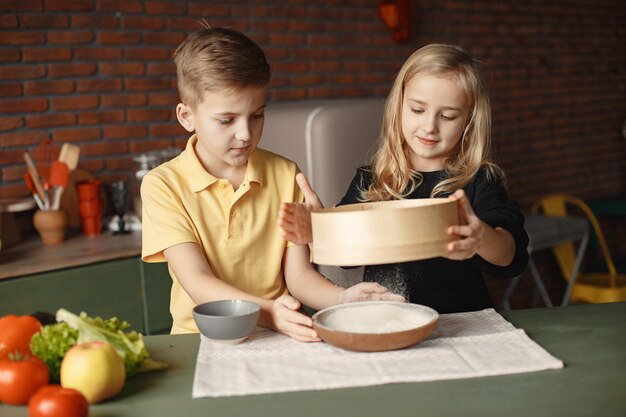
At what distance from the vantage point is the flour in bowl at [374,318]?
1545 millimetres

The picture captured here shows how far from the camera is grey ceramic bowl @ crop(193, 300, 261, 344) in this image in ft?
4.89

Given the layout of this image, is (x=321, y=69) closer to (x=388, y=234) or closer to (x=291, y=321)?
(x=291, y=321)

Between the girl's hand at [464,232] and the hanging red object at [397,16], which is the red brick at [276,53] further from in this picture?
the girl's hand at [464,232]

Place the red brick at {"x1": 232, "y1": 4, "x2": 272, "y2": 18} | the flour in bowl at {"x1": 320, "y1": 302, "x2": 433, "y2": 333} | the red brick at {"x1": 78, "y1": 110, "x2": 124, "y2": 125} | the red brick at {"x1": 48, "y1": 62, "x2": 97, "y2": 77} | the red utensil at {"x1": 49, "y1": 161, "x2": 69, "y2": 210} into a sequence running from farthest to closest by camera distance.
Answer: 1. the red brick at {"x1": 232, "y1": 4, "x2": 272, "y2": 18}
2. the red brick at {"x1": 78, "y1": 110, "x2": 124, "y2": 125}
3. the red brick at {"x1": 48, "y1": 62, "x2": 97, "y2": 77}
4. the red utensil at {"x1": 49, "y1": 161, "x2": 69, "y2": 210}
5. the flour in bowl at {"x1": 320, "y1": 302, "x2": 433, "y2": 333}

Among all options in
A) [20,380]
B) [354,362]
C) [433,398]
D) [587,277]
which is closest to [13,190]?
[20,380]

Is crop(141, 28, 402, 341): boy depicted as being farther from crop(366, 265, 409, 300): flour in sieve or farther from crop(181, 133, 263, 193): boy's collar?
crop(366, 265, 409, 300): flour in sieve

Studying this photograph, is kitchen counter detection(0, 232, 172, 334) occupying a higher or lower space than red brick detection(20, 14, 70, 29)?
lower

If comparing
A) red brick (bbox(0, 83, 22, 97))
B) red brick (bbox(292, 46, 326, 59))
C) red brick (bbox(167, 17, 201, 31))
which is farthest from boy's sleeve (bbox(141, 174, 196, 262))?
red brick (bbox(292, 46, 326, 59))

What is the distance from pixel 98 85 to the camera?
338cm

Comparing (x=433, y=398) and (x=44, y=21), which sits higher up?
(x=44, y=21)

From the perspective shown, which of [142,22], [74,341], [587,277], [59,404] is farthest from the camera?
[587,277]

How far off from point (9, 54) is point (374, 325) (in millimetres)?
2194

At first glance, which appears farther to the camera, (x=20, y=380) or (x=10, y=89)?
(x=10, y=89)

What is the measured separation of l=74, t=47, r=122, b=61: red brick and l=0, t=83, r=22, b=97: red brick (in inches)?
11.0
